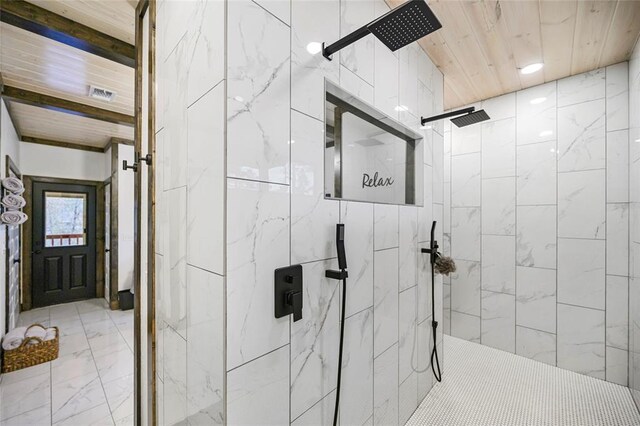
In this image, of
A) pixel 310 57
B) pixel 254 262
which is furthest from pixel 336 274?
pixel 310 57

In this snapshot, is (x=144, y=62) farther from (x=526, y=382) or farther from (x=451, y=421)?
(x=526, y=382)

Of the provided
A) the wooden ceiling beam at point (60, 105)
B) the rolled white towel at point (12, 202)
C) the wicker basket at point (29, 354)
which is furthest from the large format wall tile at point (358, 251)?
the rolled white towel at point (12, 202)

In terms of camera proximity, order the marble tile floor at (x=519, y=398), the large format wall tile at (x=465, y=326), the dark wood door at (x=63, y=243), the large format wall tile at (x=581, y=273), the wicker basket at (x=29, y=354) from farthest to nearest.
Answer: the dark wood door at (x=63, y=243)
the large format wall tile at (x=465, y=326)
the wicker basket at (x=29, y=354)
the large format wall tile at (x=581, y=273)
the marble tile floor at (x=519, y=398)

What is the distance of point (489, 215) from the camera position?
2.84 metres

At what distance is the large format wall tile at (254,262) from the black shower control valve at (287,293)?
0.02 m

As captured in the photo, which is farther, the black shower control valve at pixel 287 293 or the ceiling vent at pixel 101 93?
the ceiling vent at pixel 101 93

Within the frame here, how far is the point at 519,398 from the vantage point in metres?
2.04

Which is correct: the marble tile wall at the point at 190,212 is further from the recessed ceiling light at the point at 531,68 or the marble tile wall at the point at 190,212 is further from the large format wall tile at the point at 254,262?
the recessed ceiling light at the point at 531,68

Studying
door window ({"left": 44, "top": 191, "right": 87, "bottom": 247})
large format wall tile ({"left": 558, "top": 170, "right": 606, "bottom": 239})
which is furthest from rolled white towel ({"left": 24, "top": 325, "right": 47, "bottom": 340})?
large format wall tile ({"left": 558, "top": 170, "right": 606, "bottom": 239})

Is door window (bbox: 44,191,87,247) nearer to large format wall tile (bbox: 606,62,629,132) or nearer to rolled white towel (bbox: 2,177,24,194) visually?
rolled white towel (bbox: 2,177,24,194)

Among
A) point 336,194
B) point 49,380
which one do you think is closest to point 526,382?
point 336,194

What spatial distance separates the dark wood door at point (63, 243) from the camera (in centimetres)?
454

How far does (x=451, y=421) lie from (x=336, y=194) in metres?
1.70

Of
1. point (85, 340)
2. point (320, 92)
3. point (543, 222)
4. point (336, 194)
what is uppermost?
point (320, 92)
